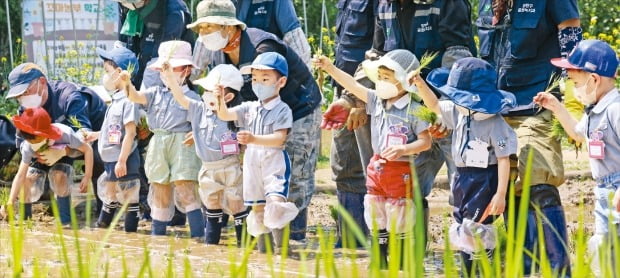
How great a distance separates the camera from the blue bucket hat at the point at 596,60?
595 centimetres

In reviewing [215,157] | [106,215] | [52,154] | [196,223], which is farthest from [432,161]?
[52,154]

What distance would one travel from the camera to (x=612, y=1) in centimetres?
1594

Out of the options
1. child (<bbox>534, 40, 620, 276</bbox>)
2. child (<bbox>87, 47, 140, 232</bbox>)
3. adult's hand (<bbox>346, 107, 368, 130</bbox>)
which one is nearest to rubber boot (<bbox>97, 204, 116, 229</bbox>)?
child (<bbox>87, 47, 140, 232</bbox>)

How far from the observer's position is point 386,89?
6.92 m

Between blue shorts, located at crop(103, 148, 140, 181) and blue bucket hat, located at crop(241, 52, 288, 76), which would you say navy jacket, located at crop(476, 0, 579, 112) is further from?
blue shorts, located at crop(103, 148, 140, 181)

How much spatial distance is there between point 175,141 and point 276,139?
3.78ft

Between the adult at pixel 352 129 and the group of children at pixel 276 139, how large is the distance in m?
0.43

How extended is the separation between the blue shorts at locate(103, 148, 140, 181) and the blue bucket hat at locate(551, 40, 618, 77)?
12.4ft

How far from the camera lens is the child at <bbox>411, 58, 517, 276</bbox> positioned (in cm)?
638

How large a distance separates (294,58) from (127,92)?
1.06 metres

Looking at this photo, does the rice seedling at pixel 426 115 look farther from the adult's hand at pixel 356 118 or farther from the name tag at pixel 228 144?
the name tag at pixel 228 144

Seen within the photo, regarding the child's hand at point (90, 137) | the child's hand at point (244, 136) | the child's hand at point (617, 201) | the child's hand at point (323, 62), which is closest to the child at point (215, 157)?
the child's hand at point (244, 136)

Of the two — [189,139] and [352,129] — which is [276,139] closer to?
[352,129]

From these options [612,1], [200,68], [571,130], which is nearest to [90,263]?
[571,130]
